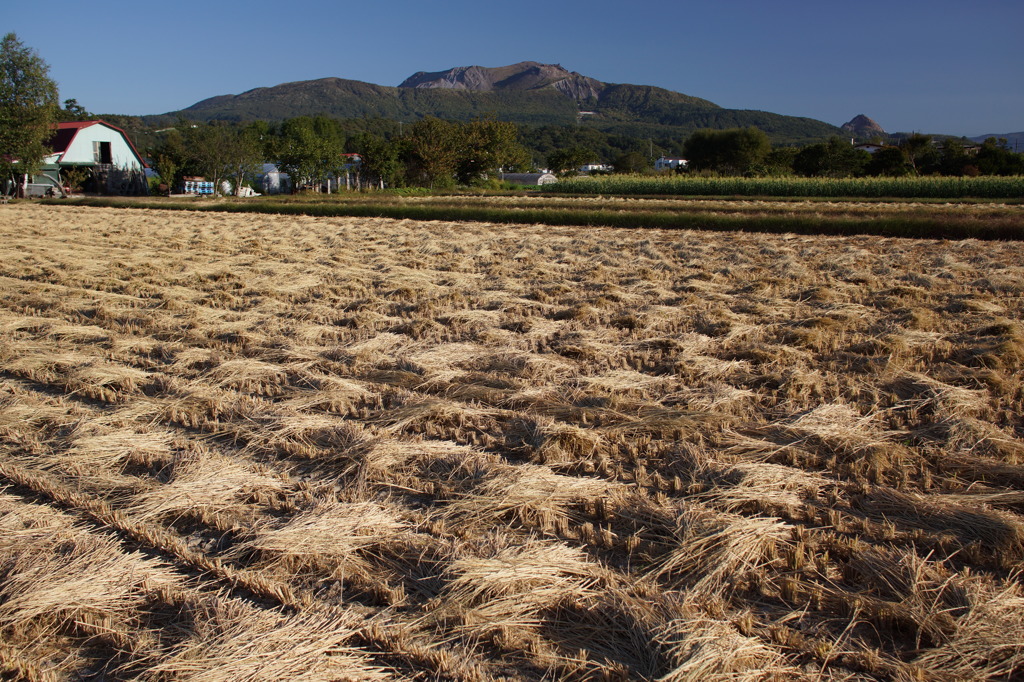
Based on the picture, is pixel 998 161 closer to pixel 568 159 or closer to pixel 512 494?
pixel 568 159

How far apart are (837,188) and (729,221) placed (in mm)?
24791

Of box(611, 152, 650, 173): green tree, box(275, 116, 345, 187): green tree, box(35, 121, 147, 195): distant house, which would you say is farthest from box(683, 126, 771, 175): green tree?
box(35, 121, 147, 195): distant house

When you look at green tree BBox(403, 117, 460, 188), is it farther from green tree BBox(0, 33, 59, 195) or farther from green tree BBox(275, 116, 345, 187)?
green tree BBox(0, 33, 59, 195)

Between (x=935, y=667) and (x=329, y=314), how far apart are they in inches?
258

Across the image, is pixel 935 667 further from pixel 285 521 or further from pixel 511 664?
pixel 285 521

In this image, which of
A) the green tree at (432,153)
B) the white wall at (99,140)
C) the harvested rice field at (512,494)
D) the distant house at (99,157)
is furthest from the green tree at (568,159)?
the harvested rice field at (512,494)

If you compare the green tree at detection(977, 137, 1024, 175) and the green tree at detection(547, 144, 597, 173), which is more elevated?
the green tree at detection(547, 144, 597, 173)

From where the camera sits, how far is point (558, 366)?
216 inches

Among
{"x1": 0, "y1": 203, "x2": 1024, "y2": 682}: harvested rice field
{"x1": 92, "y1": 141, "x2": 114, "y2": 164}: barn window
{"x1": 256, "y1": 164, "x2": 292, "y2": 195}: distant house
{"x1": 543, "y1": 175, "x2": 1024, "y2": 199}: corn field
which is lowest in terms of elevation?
{"x1": 0, "y1": 203, "x2": 1024, "y2": 682}: harvested rice field

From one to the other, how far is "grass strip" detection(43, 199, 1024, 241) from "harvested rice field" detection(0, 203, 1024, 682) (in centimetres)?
943

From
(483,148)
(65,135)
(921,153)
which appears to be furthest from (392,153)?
(921,153)

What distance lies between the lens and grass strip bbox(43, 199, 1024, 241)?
1538 centimetres

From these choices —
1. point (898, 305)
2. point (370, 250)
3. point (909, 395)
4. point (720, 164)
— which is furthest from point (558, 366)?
point (720, 164)

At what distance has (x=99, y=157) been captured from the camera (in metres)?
46.9
